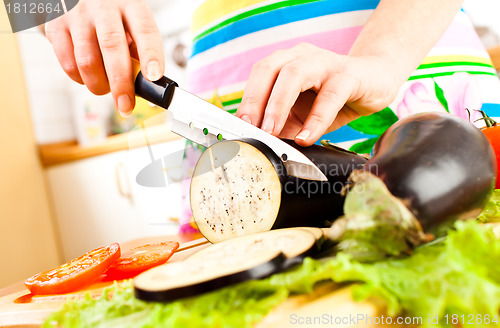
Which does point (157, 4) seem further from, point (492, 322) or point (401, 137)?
point (492, 322)

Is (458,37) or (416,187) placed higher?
(458,37)

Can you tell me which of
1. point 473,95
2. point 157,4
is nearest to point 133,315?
point 473,95

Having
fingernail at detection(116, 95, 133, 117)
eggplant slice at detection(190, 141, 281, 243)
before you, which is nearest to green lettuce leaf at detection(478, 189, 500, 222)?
eggplant slice at detection(190, 141, 281, 243)

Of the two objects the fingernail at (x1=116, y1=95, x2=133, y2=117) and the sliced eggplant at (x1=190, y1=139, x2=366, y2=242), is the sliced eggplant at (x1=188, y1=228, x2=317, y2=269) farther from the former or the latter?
the fingernail at (x1=116, y1=95, x2=133, y2=117)

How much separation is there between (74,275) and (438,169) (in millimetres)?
593

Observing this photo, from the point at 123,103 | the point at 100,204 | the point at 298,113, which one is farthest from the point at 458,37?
the point at 100,204

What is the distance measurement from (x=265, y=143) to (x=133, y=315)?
0.41 m

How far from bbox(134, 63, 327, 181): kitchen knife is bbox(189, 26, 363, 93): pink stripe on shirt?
0.48 meters

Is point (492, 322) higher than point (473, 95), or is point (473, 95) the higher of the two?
point (473, 95)

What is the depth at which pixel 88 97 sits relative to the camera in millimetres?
3445

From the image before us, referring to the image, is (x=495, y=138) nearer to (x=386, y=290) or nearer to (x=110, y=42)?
(x=386, y=290)

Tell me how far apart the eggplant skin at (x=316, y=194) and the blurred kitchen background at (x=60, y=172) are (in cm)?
173

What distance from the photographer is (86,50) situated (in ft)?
2.82

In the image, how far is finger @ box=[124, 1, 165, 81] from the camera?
81 centimetres
